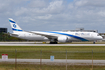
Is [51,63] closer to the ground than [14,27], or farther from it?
closer to the ground

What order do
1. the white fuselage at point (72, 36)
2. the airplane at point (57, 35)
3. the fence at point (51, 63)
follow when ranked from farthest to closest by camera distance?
the white fuselage at point (72, 36) → the airplane at point (57, 35) → the fence at point (51, 63)

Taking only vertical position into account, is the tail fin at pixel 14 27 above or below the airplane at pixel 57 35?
above

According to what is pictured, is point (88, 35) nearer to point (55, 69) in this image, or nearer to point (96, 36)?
point (96, 36)

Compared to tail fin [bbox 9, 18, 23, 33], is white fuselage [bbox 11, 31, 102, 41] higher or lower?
lower

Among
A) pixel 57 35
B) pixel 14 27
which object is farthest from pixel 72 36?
pixel 14 27

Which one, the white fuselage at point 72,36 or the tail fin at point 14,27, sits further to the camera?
the tail fin at point 14,27

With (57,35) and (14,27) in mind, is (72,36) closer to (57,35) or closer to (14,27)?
(57,35)

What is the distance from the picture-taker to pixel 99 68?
46.0 feet

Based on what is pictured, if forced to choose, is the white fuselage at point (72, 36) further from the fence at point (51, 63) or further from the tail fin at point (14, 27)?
the fence at point (51, 63)

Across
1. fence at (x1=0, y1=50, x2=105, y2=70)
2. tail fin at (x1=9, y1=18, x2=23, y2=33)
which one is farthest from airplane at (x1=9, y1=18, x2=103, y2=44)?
fence at (x1=0, y1=50, x2=105, y2=70)

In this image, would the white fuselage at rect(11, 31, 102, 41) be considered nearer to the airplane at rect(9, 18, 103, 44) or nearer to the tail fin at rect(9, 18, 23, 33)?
the airplane at rect(9, 18, 103, 44)

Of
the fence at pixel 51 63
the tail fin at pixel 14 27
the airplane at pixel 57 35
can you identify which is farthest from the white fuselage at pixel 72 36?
the fence at pixel 51 63

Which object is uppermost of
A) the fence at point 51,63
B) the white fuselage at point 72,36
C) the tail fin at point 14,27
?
the tail fin at point 14,27

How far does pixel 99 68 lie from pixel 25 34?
4123cm
